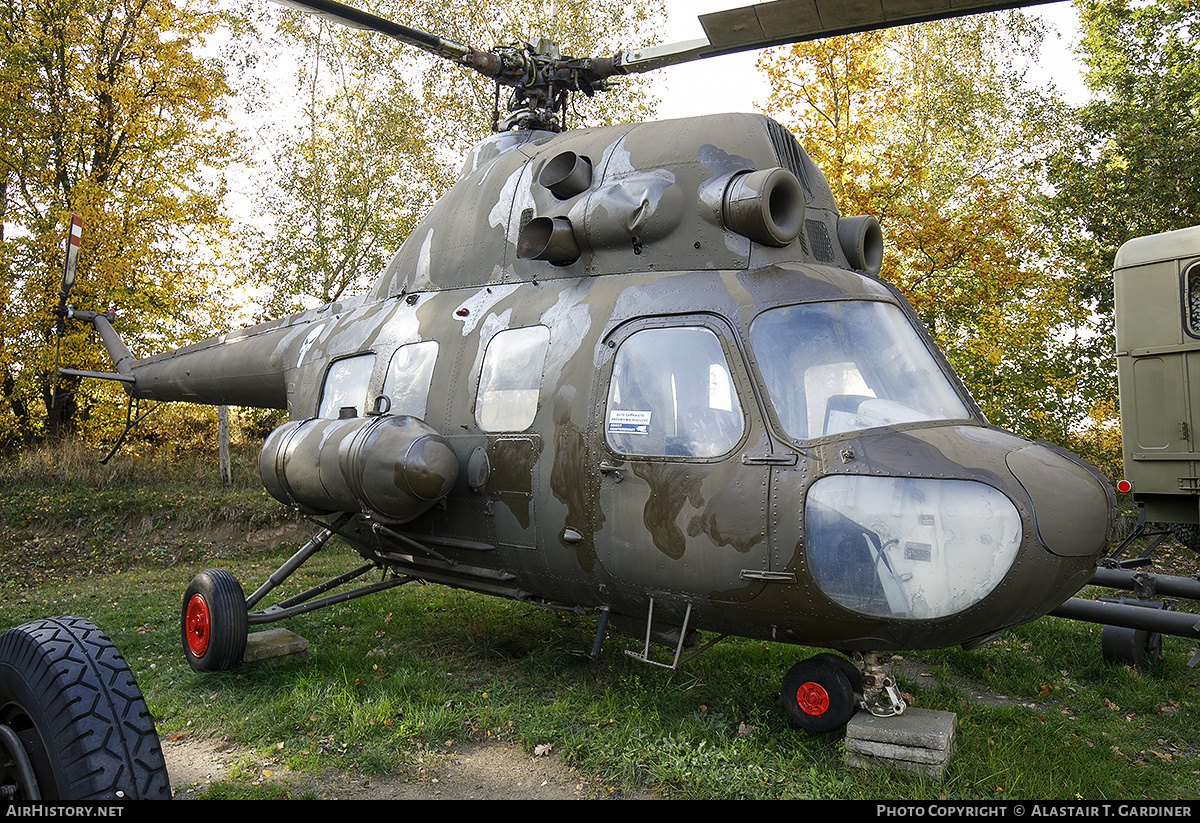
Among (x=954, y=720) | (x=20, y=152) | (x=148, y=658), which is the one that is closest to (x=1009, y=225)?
(x=954, y=720)

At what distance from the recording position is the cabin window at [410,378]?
18.2 feet

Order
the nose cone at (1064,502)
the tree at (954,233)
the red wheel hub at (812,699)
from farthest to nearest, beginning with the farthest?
the tree at (954,233) → the red wheel hub at (812,699) → the nose cone at (1064,502)

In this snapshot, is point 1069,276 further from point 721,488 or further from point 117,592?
point 117,592

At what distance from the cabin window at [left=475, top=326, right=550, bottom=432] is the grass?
192cm

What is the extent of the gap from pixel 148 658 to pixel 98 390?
1221 centimetres

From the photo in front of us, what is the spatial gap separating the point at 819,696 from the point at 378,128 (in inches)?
649

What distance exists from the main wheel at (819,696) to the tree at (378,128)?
1345 cm

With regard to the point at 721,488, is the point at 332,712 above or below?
below

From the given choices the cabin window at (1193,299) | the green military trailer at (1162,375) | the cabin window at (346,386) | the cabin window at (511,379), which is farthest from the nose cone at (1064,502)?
the cabin window at (1193,299)

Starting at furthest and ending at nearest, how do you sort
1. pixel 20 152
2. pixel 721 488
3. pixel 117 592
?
1. pixel 20 152
2. pixel 117 592
3. pixel 721 488

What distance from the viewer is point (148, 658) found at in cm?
649

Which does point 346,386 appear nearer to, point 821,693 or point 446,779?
point 446,779

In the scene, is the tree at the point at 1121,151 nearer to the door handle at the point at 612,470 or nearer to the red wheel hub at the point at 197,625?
the door handle at the point at 612,470

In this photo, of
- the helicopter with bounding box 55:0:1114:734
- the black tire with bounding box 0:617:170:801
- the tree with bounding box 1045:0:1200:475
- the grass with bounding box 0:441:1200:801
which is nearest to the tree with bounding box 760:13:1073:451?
the tree with bounding box 1045:0:1200:475
